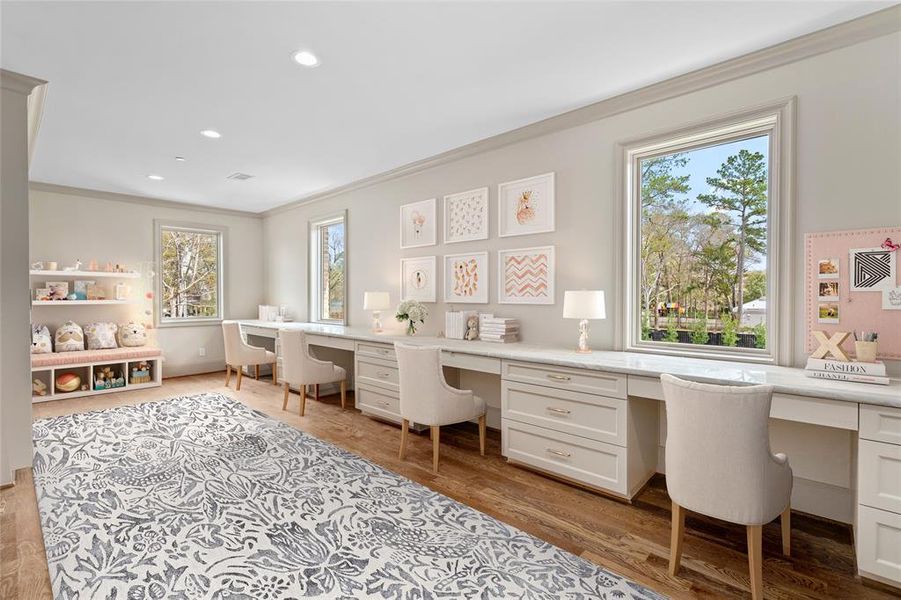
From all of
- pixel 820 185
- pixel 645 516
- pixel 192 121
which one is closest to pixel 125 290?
pixel 192 121

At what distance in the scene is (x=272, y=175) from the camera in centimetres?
504

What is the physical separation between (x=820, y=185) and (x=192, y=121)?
4367 mm

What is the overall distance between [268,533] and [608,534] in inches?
69.5

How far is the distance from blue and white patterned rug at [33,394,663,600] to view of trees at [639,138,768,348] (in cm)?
178

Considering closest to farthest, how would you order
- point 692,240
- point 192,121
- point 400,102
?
point 692,240 < point 400,102 < point 192,121

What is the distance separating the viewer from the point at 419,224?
15.1ft

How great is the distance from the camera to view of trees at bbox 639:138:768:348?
271 centimetres

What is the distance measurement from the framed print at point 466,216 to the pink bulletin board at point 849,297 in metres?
2.38

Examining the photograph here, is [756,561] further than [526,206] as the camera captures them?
No

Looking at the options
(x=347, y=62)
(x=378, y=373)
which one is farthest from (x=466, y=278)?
(x=347, y=62)

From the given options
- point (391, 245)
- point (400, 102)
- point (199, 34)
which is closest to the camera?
point (199, 34)

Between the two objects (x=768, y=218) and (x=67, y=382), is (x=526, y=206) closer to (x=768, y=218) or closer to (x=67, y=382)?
(x=768, y=218)

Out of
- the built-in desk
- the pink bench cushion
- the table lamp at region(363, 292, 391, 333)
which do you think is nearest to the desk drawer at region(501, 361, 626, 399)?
the built-in desk

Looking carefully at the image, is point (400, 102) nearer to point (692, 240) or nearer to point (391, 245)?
point (391, 245)
